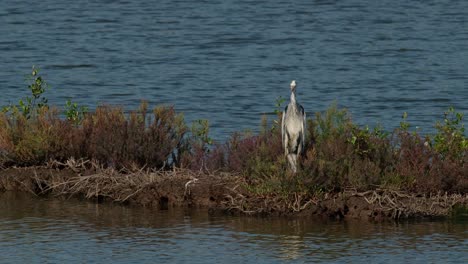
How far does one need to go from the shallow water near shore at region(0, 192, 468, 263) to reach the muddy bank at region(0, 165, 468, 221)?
14cm

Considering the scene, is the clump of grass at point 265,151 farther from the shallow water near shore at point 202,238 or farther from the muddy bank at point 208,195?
the shallow water near shore at point 202,238

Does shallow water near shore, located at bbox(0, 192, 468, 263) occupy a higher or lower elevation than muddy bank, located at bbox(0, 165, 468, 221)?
lower

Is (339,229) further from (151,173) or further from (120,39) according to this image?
(120,39)

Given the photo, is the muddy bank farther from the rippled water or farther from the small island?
the rippled water

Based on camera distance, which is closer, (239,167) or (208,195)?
(239,167)

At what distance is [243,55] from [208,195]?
849 inches

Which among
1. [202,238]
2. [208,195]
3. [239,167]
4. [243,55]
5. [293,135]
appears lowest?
[202,238]

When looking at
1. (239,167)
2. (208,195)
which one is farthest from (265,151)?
(208,195)

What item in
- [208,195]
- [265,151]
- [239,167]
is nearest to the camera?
[265,151]

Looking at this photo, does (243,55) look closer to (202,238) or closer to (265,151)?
(265,151)

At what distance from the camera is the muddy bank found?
15671mm

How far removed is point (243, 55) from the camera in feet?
124

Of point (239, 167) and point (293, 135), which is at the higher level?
point (293, 135)

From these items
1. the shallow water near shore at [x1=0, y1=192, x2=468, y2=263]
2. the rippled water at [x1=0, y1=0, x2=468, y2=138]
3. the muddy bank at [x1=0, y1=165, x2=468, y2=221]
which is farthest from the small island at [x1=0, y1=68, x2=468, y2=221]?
the rippled water at [x1=0, y1=0, x2=468, y2=138]
